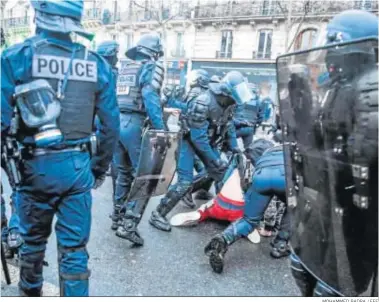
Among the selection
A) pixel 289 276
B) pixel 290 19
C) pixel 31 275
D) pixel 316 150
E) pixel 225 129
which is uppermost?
pixel 290 19

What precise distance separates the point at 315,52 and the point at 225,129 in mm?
2869

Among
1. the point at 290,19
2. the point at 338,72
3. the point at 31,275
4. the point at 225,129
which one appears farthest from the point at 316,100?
the point at 290,19

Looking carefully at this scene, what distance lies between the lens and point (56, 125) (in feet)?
6.55

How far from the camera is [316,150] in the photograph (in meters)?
1.63

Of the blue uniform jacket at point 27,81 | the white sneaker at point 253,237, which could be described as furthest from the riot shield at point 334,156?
the white sneaker at point 253,237

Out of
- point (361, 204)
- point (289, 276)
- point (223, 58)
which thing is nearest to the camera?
point (361, 204)

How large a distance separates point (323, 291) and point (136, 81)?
96.1 inches

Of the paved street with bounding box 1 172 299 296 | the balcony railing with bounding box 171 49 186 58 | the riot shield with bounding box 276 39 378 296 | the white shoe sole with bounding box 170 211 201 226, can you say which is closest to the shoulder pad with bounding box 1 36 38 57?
the riot shield with bounding box 276 39 378 296

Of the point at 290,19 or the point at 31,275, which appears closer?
the point at 31,275

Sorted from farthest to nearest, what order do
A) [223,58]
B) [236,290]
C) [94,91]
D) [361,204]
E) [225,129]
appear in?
[223,58] → [225,129] → [236,290] → [94,91] → [361,204]

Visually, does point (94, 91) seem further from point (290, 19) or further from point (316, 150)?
point (290, 19)

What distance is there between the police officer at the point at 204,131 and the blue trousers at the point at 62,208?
1.71 meters

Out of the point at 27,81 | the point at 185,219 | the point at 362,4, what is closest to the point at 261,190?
the point at 185,219

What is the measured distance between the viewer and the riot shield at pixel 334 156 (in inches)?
53.2
